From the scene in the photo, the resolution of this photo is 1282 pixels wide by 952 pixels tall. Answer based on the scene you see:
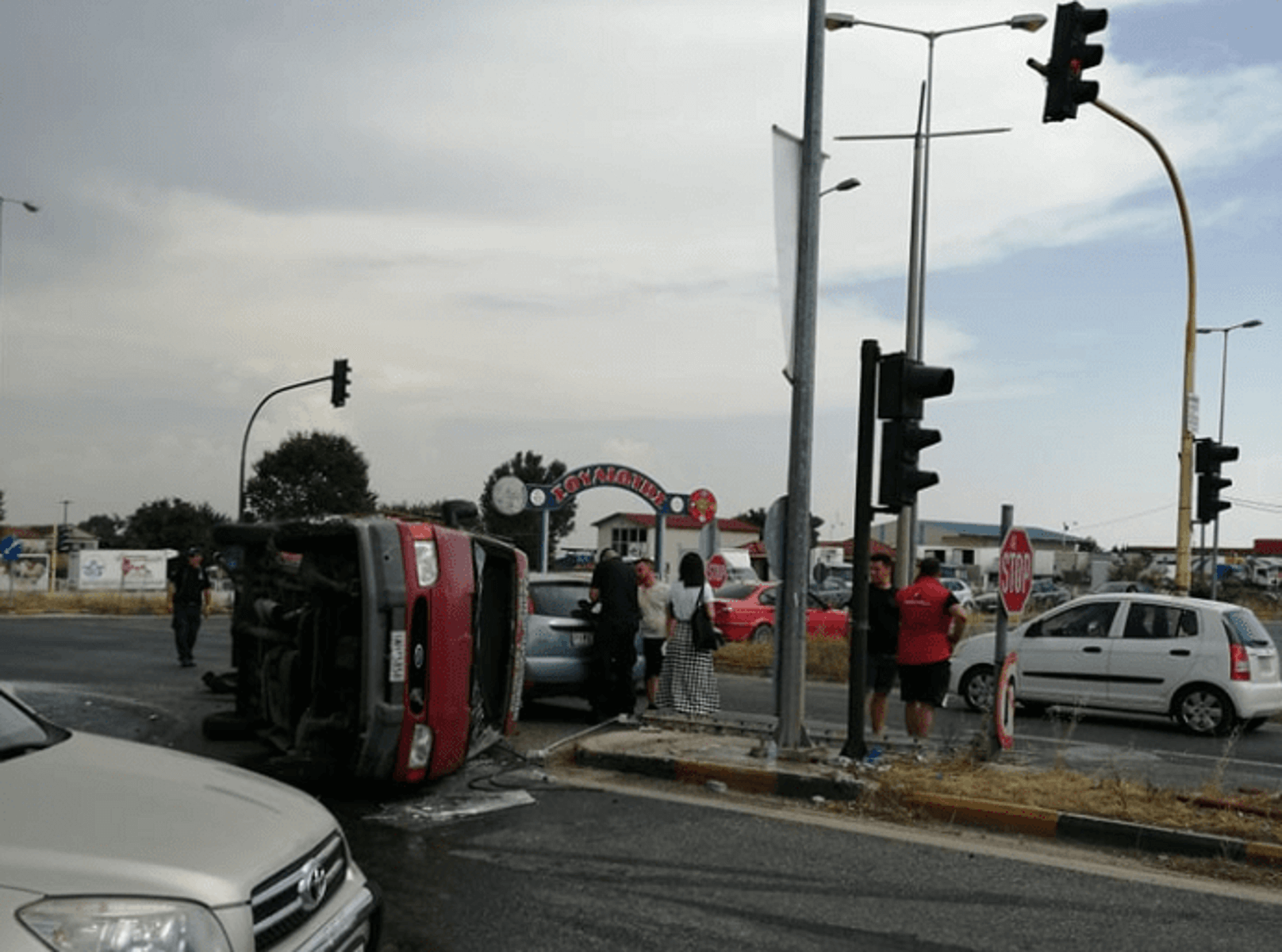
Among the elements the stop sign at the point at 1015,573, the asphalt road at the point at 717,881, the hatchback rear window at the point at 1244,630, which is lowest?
the asphalt road at the point at 717,881

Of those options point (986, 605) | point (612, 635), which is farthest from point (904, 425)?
point (986, 605)

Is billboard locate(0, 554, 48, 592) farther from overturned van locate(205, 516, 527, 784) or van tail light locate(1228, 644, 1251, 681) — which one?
van tail light locate(1228, 644, 1251, 681)

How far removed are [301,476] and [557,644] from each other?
7230cm

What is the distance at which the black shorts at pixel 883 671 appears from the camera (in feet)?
36.8

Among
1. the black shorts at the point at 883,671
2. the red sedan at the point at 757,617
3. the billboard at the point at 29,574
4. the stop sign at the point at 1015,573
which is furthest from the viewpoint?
the billboard at the point at 29,574

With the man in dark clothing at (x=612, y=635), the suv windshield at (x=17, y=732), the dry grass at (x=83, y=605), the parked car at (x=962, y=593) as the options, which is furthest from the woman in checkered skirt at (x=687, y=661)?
the parked car at (x=962, y=593)


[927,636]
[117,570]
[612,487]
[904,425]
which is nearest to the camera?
[904,425]

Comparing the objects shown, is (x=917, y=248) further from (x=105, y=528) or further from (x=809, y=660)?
(x=105, y=528)

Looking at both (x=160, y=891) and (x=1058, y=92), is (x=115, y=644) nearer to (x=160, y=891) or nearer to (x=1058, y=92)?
(x=1058, y=92)

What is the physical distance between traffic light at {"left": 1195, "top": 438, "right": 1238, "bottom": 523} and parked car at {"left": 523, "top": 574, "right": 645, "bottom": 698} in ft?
27.6

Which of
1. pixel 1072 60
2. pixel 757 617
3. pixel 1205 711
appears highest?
pixel 1072 60

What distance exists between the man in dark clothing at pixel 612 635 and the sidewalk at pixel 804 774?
771mm

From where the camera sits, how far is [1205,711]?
13.7 meters

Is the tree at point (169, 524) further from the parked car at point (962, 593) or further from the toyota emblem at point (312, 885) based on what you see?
the toyota emblem at point (312, 885)
